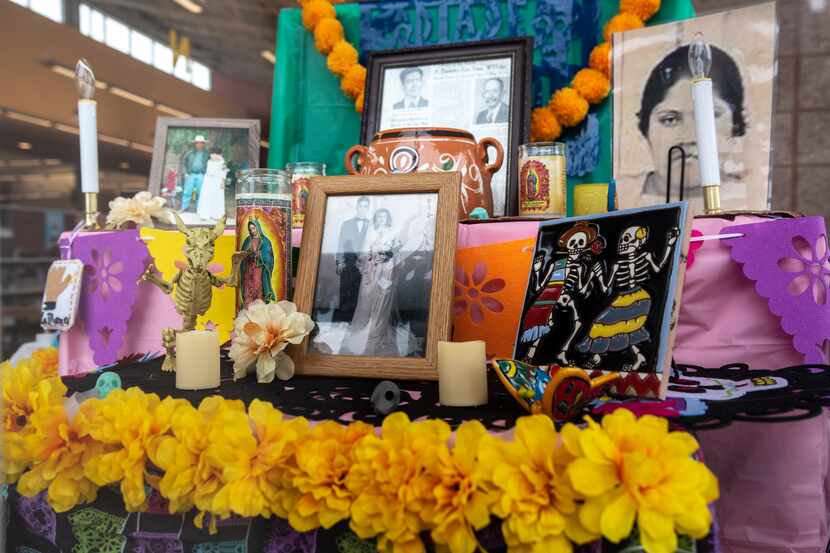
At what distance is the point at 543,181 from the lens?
968mm

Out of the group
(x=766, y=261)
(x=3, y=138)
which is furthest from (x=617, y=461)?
(x=3, y=138)

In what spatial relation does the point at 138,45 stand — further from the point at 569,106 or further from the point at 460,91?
the point at 569,106

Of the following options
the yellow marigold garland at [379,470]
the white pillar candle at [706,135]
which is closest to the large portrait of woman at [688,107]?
the white pillar candle at [706,135]

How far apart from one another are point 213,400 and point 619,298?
0.41 meters

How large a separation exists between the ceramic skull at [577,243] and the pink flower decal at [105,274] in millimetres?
744

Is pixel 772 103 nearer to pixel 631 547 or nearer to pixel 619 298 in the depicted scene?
pixel 619 298

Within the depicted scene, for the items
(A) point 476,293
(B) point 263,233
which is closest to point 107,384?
(B) point 263,233

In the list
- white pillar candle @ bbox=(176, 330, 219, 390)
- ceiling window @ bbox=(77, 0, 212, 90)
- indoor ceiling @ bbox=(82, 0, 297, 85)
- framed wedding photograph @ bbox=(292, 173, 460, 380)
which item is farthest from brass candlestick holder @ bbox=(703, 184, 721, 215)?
indoor ceiling @ bbox=(82, 0, 297, 85)

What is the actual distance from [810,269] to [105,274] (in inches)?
41.3

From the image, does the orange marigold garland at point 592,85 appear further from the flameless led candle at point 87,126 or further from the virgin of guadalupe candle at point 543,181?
the flameless led candle at point 87,126

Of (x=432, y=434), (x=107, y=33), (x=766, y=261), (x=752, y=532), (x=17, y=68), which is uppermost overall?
(x=107, y=33)

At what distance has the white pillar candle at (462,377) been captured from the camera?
0.60m

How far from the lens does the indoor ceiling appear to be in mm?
2734

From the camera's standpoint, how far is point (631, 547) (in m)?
0.42
